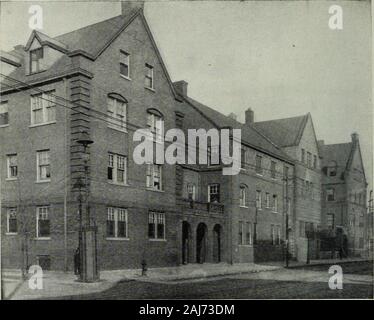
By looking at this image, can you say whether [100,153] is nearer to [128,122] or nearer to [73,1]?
[128,122]

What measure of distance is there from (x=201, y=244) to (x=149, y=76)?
13955 mm

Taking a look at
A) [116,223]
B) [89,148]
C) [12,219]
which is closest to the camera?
[89,148]

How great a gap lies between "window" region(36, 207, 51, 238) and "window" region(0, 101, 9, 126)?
185 inches

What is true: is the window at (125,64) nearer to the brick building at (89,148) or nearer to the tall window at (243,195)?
the brick building at (89,148)

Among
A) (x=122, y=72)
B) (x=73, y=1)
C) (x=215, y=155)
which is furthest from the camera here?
(x=215, y=155)

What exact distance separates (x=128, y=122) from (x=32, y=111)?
4852 mm

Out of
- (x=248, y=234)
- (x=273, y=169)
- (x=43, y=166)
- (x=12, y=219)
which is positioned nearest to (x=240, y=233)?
(x=248, y=234)

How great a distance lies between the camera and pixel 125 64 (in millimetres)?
25578

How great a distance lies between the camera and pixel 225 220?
3700 cm

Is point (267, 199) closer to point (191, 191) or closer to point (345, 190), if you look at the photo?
point (191, 191)

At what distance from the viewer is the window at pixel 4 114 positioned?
24.2 metres

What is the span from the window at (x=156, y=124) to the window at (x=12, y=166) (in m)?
7.21
